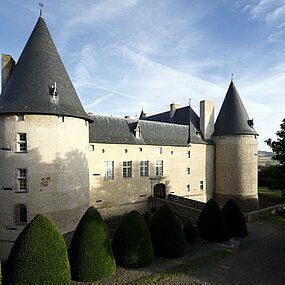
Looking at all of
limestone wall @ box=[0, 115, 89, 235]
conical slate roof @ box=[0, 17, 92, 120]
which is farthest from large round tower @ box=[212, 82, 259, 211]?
limestone wall @ box=[0, 115, 89, 235]

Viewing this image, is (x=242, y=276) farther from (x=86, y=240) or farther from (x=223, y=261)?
(x=86, y=240)

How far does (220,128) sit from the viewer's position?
25.4 metres

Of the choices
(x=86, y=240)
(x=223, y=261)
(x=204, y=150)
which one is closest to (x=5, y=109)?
(x=86, y=240)

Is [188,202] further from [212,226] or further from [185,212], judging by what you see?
[212,226]

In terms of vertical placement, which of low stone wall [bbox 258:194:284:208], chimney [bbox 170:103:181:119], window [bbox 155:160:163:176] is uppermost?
chimney [bbox 170:103:181:119]

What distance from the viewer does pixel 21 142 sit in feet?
43.9

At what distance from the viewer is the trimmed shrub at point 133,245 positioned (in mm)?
10023

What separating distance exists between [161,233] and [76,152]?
282 inches

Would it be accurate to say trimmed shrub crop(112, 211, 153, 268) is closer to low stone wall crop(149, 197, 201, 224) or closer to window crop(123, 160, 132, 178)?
low stone wall crop(149, 197, 201, 224)

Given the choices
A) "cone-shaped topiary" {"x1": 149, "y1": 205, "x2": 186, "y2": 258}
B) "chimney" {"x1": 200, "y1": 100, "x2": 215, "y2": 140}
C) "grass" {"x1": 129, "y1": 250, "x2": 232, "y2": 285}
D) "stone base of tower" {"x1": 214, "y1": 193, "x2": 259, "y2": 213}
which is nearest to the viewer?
"grass" {"x1": 129, "y1": 250, "x2": 232, "y2": 285}

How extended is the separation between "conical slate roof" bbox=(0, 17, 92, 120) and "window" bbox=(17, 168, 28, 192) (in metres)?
3.35

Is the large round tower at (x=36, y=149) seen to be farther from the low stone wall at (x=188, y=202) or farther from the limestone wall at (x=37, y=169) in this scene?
the low stone wall at (x=188, y=202)

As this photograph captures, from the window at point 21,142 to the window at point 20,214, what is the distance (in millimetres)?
3209

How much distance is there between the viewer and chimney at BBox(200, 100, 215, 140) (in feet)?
84.1
